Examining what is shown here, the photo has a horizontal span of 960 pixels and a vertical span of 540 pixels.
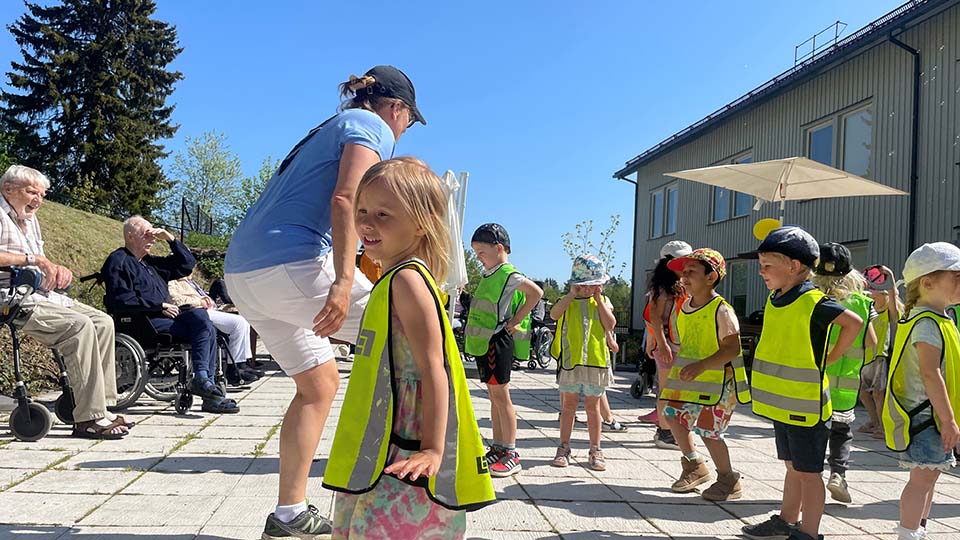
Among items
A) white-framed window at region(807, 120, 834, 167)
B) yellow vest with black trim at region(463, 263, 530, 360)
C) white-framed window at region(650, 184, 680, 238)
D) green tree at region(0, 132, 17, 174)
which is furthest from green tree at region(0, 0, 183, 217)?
yellow vest with black trim at region(463, 263, 530, 360)

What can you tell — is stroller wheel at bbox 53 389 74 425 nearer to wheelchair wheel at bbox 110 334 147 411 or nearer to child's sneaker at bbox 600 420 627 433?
wheelchair wheel at bbox 110 334 147 411

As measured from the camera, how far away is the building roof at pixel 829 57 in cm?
1025

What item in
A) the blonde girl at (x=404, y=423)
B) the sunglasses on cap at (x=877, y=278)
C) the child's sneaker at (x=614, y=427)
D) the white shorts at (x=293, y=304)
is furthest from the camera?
the sunglasses on cap at (x=877, y=278)

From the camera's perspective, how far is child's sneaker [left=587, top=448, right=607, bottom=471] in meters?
4.48

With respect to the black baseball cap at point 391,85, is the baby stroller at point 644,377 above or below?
below

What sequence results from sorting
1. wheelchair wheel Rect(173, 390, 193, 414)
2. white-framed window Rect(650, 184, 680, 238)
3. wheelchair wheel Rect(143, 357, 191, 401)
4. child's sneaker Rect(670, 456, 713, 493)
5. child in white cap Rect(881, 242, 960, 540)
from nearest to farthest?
child in white cap Rect(881, 242, 960, 540) → child's sneaker Rect(670, 456, 713, 493) → wheelchair wheel Rect(173, 390, 193, 414) → wheelchair wheel Rect(143, 357, 191, 401) → white-framed window Rect(650, 184, 680, 238)

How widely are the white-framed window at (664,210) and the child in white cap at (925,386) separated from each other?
15.7 m

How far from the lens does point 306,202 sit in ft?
8.71

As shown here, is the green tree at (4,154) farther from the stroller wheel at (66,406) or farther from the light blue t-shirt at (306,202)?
the light blue t-shirt at (306,202)

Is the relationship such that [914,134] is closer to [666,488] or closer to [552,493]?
[666,488]

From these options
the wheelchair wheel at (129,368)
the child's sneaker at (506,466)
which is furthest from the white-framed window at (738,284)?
the wheelchair wheel at (129,368)

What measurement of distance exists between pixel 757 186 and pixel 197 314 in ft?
20.7

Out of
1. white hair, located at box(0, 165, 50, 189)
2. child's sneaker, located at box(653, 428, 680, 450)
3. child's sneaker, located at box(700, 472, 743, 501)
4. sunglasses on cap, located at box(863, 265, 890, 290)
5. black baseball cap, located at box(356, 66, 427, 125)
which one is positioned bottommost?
child's sneaker, located at box(653, 428, 680, 450)

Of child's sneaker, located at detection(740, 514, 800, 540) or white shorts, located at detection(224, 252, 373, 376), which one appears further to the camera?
child's sneaker, located at detection(740, 514, 800, 540)
